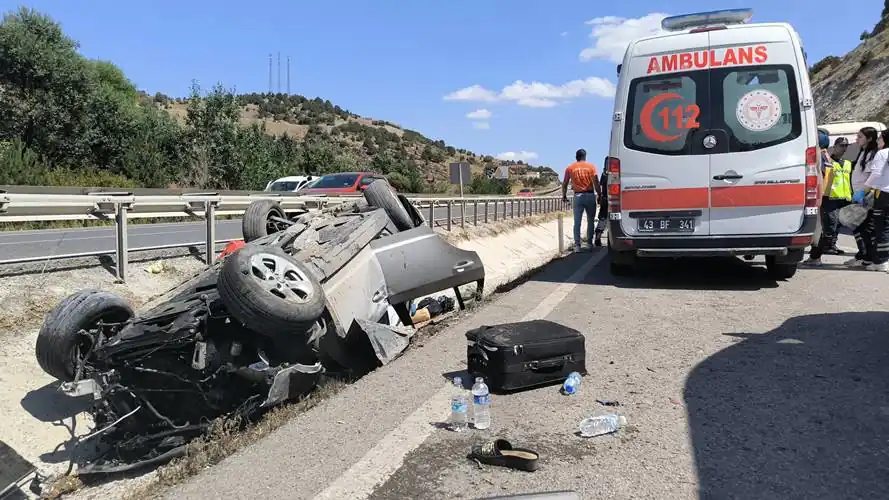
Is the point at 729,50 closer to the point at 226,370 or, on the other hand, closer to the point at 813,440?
the point at 813,440

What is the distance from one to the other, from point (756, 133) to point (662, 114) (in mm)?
1017

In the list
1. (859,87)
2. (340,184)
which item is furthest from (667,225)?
(859,87)

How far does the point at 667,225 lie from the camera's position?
7613 millimetres

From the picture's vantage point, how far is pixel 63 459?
551 cm

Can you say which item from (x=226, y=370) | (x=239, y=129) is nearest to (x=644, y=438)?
(x=226, y=370)

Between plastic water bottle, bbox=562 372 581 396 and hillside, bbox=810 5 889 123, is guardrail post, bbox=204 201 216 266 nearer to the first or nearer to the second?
plastic water bottle, bbox=562 372 581 396

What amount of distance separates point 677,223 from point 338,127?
7928 cm

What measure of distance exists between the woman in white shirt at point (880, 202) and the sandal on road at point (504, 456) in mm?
7551

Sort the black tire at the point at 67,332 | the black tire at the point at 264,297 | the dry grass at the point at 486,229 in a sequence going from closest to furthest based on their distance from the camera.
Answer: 1. the black tire at the point at 264,297
2. the black tire at the point at 67,332
3. the dry grass at the point at 486,229

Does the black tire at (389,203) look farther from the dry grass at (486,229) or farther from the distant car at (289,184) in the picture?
the distant car at (289,184)

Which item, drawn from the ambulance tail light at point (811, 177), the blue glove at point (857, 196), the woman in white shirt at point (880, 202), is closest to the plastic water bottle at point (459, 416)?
the ambulance tail light at point (811, 177)

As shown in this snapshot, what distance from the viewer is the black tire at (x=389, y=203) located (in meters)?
7.05

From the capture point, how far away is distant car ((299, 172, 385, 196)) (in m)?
17.0

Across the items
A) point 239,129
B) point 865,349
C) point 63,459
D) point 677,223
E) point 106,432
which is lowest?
point 63,459
